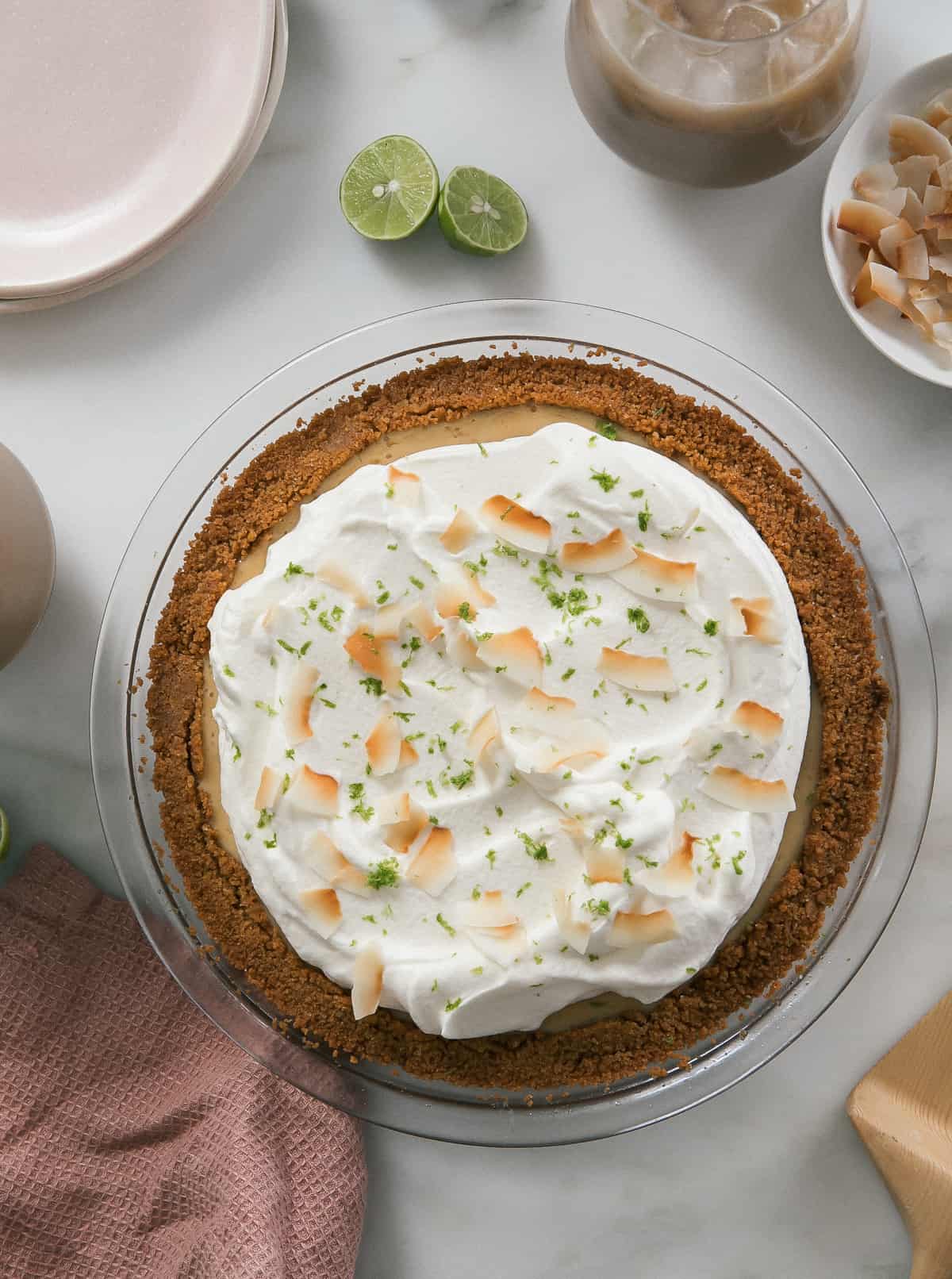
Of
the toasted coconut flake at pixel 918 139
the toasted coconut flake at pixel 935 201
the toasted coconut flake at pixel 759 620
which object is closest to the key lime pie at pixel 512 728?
the toasted coconut flake at pixel 759 620

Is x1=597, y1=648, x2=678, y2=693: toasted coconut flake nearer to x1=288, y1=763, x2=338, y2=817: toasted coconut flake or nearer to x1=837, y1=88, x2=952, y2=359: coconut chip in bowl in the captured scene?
x1=288, y1=763, x2=338, y2=817: toasted coconut flake

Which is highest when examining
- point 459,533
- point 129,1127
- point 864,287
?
point 864,287

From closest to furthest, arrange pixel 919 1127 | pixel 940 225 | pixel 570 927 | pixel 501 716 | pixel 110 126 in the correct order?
pixel 570 927, pixel 501 716, pixel 940 225, pixel 919 1127, pixel 110 126

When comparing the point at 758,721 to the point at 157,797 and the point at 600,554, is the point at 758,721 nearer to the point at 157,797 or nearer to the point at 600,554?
the point at 600,554

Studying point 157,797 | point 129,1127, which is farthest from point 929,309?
point 129,1127

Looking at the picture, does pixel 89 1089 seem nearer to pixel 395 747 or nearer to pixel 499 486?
pixel 395 747

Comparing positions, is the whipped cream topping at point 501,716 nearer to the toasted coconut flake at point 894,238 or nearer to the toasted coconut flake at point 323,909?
the toasted coconut flake at point 323,909

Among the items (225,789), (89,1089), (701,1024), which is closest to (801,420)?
(701,1024)
